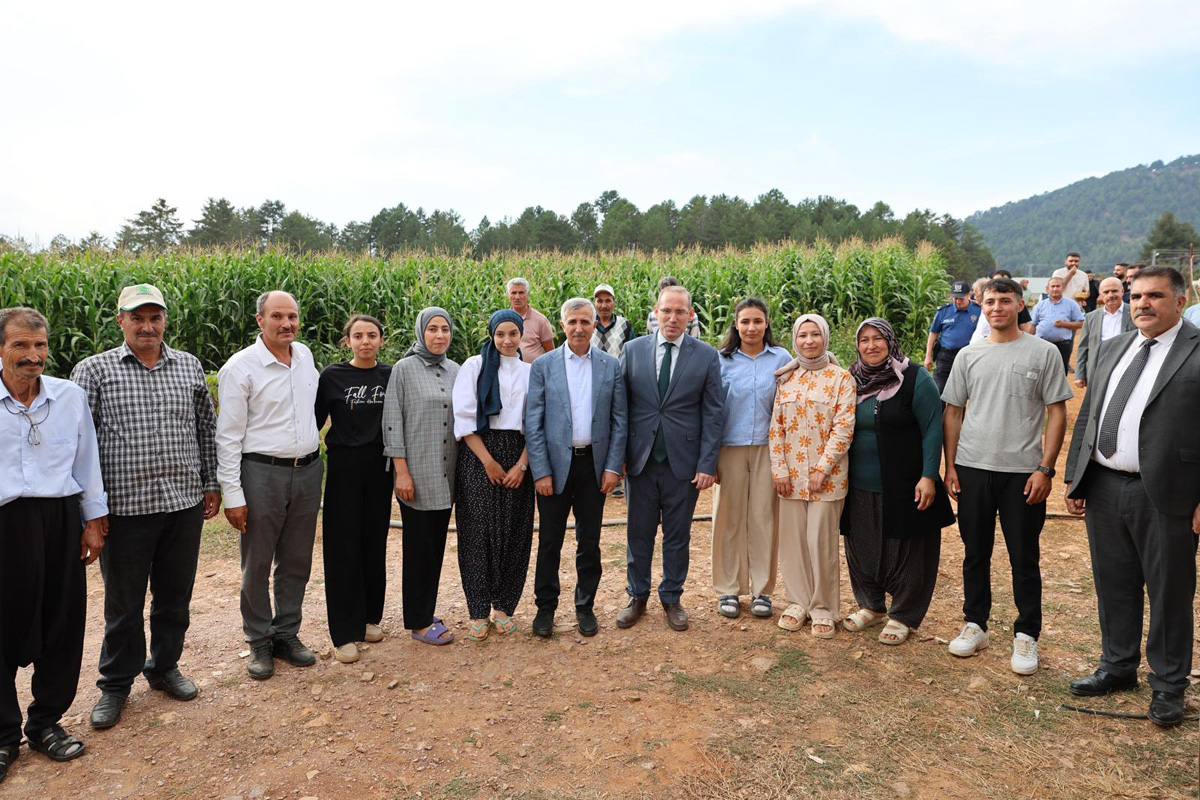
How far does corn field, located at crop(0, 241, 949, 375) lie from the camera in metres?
9.98

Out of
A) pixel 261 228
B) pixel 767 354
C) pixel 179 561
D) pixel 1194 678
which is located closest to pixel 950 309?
pixel 767 354

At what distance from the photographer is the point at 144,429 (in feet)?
11.6

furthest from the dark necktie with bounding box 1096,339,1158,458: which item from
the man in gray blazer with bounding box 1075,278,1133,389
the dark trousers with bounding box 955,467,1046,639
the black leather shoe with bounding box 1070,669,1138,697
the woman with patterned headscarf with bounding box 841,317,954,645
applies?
the man in gray blazer with bounding box 1075,278,1133,389

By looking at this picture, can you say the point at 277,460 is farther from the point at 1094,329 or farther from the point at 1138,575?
the point at 1094,329

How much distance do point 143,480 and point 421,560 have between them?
1.45 meters

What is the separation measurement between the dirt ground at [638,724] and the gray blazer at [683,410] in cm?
103

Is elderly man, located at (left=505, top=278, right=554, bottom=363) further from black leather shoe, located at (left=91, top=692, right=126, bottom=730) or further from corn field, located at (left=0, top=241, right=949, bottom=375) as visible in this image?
black leather shoe, located at (left=91, top=692, right=126, bottom=730)

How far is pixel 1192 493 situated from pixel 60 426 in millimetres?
4762

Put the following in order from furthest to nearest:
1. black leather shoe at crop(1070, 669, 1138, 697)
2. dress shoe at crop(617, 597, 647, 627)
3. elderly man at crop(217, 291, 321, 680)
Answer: dress shoe at crop(617, 597, 647, 627), elderly man at crop(217, 291, 321, 680), black leather shoe at crop(1070, 669, 1138, 697)

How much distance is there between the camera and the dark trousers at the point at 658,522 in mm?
4480

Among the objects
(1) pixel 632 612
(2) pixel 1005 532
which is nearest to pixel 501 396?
(1) pixel 632 612

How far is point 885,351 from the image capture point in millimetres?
4207

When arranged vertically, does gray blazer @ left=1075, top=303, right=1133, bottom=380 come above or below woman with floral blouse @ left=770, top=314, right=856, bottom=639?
above

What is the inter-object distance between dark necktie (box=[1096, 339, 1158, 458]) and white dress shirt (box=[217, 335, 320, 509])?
12.6 ft
